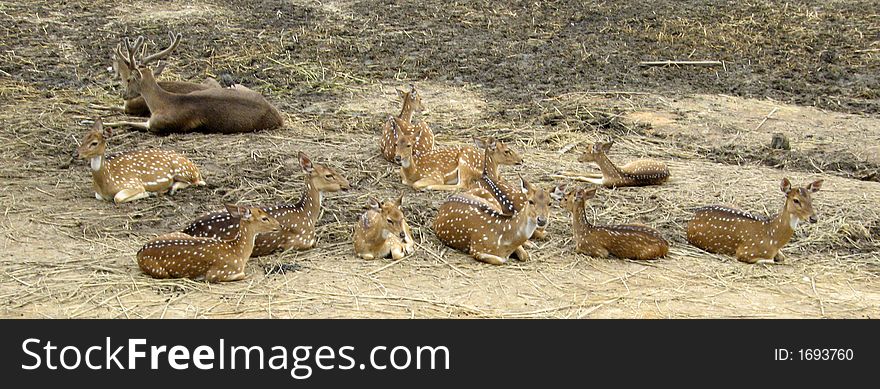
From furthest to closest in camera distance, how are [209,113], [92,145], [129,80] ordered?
[129,80] < [209,113] < [92,145]

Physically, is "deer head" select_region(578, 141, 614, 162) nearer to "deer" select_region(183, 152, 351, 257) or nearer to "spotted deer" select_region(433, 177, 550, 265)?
"spotted deer" select_region(433, 177, 550, 265)

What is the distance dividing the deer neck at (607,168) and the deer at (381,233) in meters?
2.29

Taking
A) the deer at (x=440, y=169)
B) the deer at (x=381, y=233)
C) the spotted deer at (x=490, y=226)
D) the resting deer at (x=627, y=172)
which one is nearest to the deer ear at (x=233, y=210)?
the deer at (x=381, y=233)

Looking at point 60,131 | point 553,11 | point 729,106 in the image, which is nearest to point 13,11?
point 60,131

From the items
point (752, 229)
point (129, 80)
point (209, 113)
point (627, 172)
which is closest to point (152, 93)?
point (129, 80)

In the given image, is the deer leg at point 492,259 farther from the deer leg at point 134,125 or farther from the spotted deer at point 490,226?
the deer leg at point 134,125

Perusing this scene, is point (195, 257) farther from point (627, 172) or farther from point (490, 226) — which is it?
point (627, 172)

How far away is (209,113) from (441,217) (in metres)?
3.37

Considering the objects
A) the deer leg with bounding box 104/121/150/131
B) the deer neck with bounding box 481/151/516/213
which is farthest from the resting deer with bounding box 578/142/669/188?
the deer leg with bounding box 104/121/150/131

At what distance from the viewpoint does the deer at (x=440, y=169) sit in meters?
8.70

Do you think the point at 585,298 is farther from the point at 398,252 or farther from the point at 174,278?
the point at 174,278

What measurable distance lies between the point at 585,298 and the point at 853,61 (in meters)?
7.69

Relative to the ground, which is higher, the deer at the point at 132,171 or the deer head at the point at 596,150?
the deer at the point at 132,171

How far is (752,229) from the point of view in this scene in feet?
24.4
